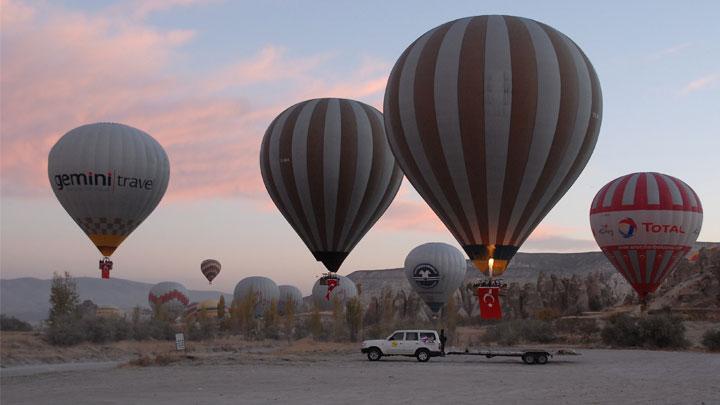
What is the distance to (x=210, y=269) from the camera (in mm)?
126375

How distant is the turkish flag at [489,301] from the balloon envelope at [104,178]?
79.0 ft

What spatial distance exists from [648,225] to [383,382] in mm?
33391

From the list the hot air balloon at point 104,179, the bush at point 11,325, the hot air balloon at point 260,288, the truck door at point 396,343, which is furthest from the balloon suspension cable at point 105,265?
the hot air balloon at point 260,288

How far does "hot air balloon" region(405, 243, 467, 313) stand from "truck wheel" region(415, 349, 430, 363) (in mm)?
32131

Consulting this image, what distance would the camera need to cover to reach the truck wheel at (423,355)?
119 ft

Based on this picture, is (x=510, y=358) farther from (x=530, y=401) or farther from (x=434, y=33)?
(x=530, y=401)

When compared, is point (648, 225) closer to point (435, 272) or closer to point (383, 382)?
point (435, 272)

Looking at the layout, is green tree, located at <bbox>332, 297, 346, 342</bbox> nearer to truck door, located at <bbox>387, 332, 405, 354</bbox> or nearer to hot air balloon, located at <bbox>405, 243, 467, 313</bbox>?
hot air balloon, located at <bbox>405, 243, 467, 313</bbox>

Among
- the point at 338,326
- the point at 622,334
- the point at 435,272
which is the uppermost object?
the point at 435,272

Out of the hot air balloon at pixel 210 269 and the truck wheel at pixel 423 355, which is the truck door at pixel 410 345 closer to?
the truck wheel at pixel 423 355

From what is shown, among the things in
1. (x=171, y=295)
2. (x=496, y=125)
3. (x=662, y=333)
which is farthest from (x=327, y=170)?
(x=171, y=295)

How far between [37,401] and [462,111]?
17641 millimetres

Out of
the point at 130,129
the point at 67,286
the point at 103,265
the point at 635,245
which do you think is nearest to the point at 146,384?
the point at 103,265

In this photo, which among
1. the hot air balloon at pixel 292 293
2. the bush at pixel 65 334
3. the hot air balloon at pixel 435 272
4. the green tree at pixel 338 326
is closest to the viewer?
the bush at pixel 65 334
